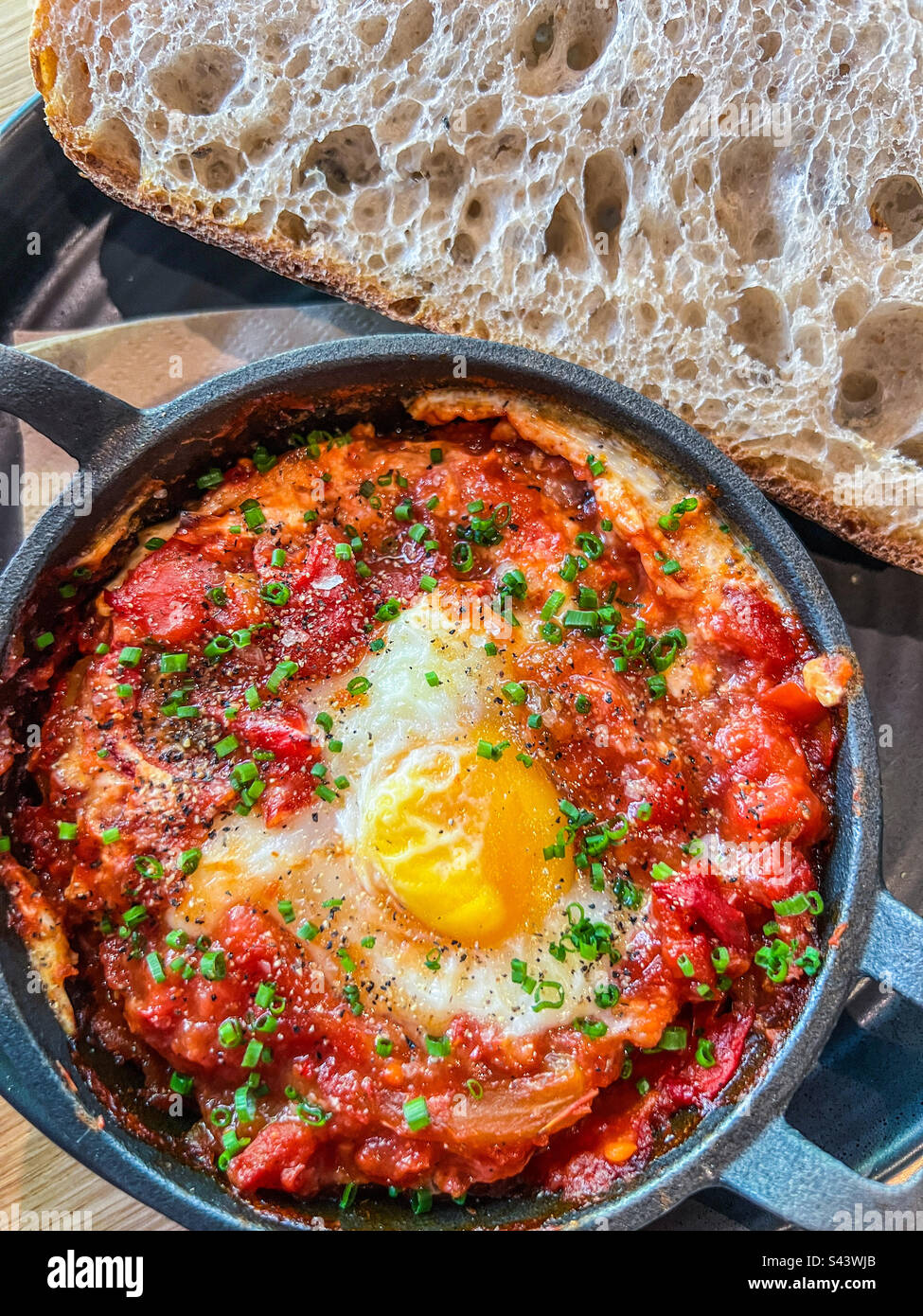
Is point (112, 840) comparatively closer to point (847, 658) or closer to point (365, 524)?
point (365, 524)

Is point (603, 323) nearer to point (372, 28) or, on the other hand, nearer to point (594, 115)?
point (594, 115)

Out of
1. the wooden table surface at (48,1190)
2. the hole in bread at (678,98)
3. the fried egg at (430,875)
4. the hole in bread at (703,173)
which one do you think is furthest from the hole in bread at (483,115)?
the wooden table surface at (48,1190)

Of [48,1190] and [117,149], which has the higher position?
[117,149]

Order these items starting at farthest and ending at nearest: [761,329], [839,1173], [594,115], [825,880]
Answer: [761,329] → [594,115] → [825,880] → [839,1173]

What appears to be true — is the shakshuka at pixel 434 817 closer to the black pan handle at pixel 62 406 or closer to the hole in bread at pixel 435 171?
the black pan handle at pixel 62 406

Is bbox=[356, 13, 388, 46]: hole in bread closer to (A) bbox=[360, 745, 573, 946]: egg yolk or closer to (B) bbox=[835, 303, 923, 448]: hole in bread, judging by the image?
(B) bbox=[835, 303, 923, 448]: hole in bread

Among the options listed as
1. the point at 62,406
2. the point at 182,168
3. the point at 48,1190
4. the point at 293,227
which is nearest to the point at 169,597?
the point at 62,406
